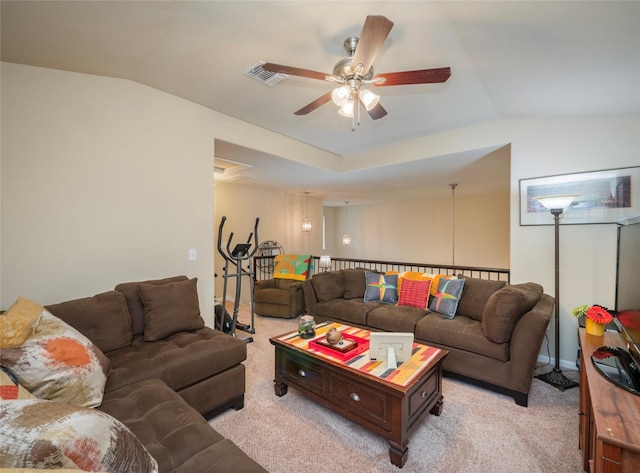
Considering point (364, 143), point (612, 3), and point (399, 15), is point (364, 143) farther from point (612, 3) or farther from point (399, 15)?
point (612, 3)

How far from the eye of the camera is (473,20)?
163cm

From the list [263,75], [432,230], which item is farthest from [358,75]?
[432,230]

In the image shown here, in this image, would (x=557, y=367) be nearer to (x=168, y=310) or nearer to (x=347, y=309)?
(x=347, y=309)

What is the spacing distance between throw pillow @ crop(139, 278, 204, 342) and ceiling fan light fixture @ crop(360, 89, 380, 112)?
6.88ft

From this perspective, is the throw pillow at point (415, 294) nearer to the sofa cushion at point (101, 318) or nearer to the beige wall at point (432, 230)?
the sofa cushion at point (101, 318)

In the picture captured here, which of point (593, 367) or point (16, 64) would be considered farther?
point (16, 64)

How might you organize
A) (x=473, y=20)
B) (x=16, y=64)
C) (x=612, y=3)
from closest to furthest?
(x=612, y=3), (x=473, y=20), (x=16, y=64)

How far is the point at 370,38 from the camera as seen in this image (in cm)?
144

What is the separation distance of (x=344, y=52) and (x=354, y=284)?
9.37 ft

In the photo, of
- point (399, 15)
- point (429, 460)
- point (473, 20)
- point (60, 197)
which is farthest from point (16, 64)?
point (429, 460)

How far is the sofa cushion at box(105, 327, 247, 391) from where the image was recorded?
1746mm

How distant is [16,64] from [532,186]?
184 inches

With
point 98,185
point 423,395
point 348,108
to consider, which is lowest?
point 423,395

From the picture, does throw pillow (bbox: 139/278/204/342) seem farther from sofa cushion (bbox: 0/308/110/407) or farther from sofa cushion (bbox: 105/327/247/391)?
sofa cushion (bbox: 0/308/110/407)
